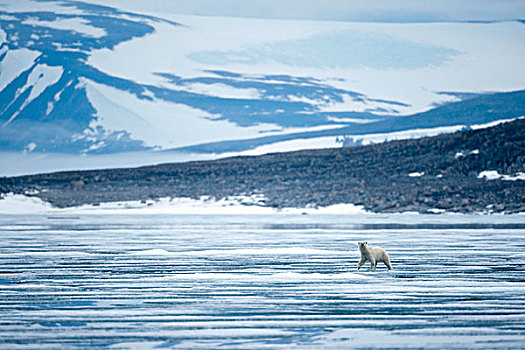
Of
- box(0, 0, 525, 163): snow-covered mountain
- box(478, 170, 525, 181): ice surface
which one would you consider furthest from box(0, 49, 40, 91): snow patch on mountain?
box(478, 170, 525, 181): ice surface

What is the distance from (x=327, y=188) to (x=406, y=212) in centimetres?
1416

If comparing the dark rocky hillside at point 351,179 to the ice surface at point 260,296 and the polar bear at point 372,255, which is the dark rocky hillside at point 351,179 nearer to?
the ice surface at point 260,296

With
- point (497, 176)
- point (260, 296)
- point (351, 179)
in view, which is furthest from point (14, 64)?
point (260, 296)

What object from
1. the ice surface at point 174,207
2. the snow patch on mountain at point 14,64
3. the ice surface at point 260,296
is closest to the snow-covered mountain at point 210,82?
the snow patch on mountain at point 14,64

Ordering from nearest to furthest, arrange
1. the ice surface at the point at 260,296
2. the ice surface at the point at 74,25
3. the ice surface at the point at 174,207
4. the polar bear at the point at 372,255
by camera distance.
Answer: the ice surface at the point at 260,296
the polar bear at the point at 372,255
the ice surface at the point at 174,207
the ice surface at the point at 74,25

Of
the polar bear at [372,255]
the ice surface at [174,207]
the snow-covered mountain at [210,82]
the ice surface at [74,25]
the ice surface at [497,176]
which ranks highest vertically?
the ice surface at [74,25]

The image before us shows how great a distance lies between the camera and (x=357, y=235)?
27438 mm

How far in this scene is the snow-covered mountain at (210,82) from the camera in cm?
15800

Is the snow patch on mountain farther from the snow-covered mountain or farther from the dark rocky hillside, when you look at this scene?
the dark rocky hillside

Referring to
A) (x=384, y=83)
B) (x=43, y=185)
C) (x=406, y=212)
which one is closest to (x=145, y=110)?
(x=384, y=83)

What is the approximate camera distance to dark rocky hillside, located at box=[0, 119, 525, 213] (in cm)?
5403

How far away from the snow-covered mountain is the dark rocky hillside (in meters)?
62.7

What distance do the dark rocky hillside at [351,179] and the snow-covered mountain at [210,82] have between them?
206 feet

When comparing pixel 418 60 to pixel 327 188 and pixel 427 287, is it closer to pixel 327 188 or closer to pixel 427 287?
pixel 327 188
